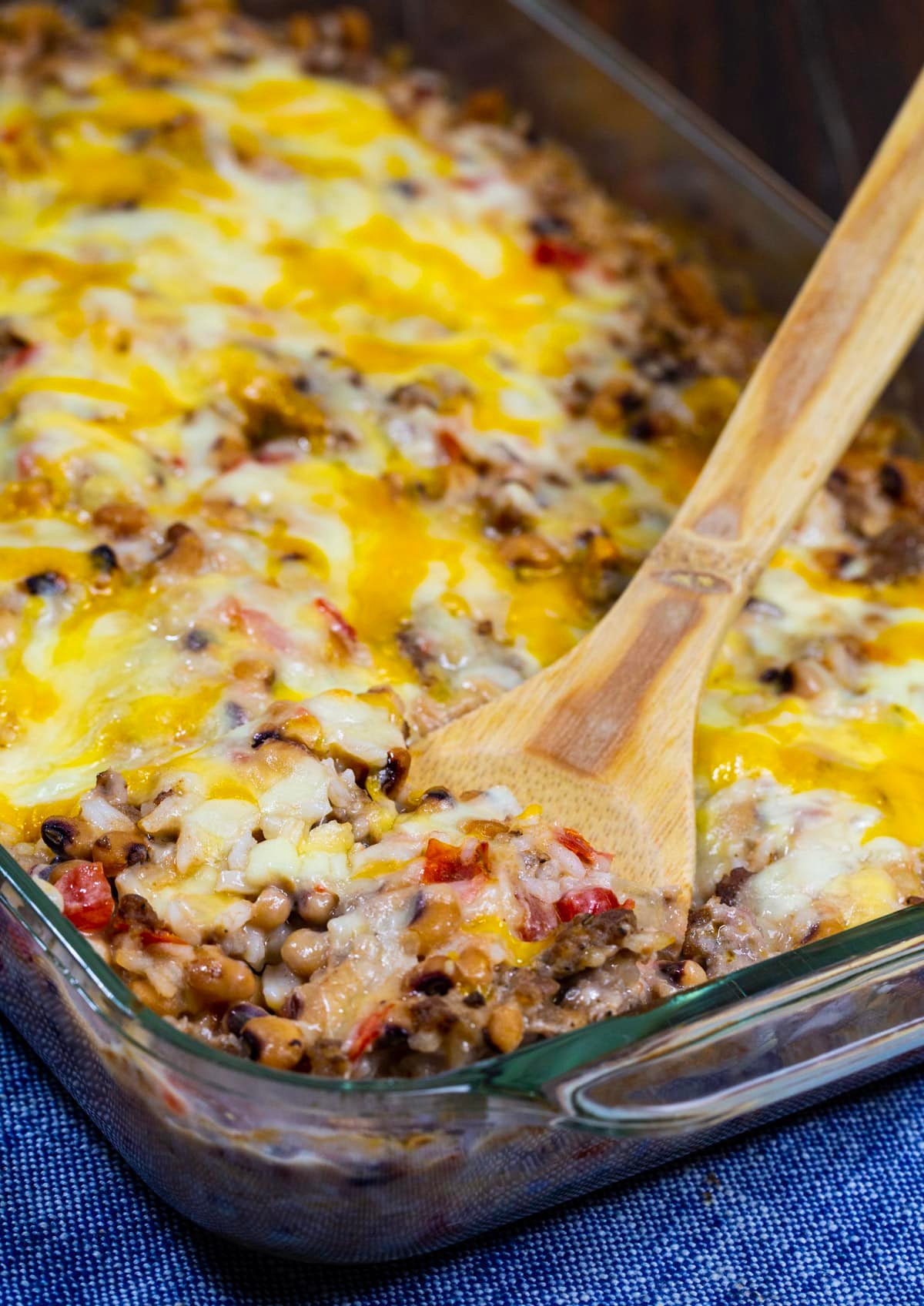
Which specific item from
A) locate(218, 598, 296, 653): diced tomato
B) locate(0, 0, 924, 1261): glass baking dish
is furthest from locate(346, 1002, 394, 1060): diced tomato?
locate(218, 598, 296, 653): diced tomato

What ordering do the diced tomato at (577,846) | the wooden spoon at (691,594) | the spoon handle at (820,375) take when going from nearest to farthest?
the diced tomato at (577,846)
the wooden spoon at (691,594)
the spoon handle at (820,375)

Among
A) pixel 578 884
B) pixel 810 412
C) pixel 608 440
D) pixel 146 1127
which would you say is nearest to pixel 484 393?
pixel 608 440

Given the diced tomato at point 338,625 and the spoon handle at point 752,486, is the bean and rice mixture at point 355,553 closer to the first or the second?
the diced tomato at point 338,625

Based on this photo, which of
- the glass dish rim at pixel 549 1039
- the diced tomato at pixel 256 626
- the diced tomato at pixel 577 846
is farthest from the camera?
the diced tomato at pixel 256 626

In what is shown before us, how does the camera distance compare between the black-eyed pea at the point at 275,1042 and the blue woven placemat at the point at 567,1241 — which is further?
the blue woven placemat at the point at 567,1241

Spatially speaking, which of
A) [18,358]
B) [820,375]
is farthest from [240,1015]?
[820,375]

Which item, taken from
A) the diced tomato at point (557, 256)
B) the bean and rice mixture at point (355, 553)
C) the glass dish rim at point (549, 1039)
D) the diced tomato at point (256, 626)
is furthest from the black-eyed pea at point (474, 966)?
the diced tomato at point (557, 256)

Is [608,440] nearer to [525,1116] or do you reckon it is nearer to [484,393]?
[484,393]
